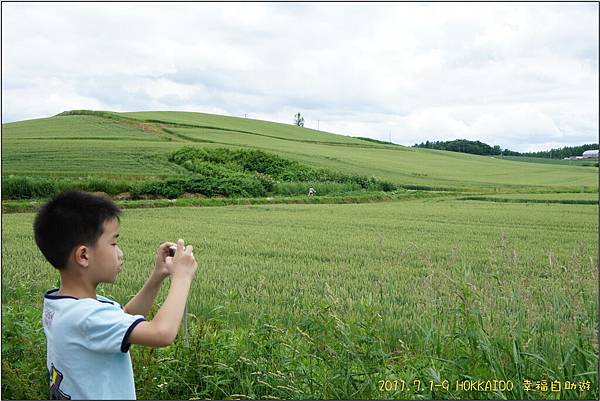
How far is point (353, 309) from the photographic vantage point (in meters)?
6.00

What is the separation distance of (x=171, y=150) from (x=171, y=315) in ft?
117

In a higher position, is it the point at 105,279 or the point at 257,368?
the point at 105,279

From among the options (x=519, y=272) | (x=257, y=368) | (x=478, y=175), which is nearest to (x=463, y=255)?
(x=519, y=272)

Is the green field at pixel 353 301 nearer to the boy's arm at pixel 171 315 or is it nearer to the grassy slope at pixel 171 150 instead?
the boy's arm at pixel 171 315

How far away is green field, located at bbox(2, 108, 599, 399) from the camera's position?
3588mm

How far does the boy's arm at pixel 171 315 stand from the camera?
2.31m

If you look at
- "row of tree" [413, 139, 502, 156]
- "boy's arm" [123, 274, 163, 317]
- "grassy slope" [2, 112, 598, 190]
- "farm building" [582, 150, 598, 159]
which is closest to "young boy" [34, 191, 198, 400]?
"boy's arm" [123, 274, 163, 317]

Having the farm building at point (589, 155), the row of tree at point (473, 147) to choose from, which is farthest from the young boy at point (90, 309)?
the row of tree at point (473, 147)

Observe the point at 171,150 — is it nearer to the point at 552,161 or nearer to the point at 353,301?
the point at 353,301

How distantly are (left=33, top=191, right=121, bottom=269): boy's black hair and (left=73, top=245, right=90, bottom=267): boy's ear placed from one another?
0.02 metres

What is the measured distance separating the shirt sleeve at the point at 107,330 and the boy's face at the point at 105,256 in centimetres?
23

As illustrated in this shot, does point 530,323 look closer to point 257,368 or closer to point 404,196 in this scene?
point 257,368

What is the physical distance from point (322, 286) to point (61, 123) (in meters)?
49.6

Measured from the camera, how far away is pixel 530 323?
4.46 metres
